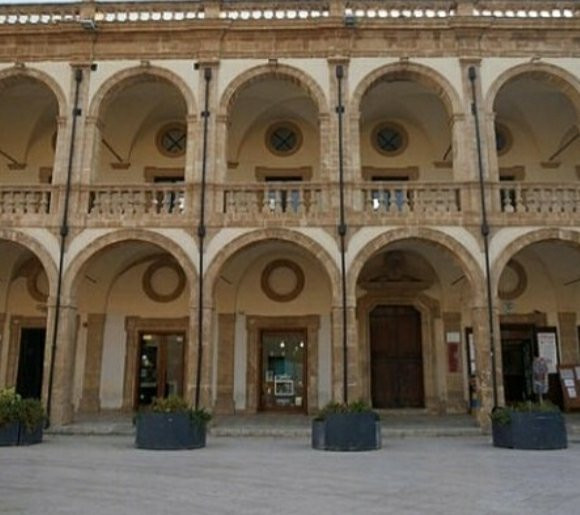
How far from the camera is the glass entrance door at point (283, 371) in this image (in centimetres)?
1538

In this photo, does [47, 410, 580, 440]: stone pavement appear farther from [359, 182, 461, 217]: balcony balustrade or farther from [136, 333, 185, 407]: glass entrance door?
[359, 182, 461, 217]: balcony balustrade

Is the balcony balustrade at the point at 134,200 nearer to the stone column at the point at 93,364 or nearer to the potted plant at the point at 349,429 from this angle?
the stone column at the point at 93,364

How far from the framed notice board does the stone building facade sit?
508mm

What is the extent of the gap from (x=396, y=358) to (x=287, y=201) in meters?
5.16

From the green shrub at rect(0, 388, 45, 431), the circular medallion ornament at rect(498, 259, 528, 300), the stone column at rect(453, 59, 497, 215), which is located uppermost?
the stone column at rect(453, 59, 497, 215)

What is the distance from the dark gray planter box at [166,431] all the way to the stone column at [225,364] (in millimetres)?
5064

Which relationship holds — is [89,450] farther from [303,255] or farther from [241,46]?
[241,46]

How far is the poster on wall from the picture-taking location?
15.3m

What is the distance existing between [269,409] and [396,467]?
769 cm

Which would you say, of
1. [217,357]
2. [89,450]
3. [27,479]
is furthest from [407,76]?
[27,479]

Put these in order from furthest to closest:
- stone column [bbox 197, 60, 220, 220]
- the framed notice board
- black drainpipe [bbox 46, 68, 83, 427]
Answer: the framed notice board, stone column [bbox 197, 60, 220, 220], black drainpipe [bbox 46, 68, 83, 427]

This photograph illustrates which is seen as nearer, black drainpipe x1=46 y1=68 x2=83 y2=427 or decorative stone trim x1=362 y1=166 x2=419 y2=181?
black drainpipe x1=46 y1=68 x2=83 y2=427

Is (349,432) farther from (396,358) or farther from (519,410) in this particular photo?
(396,358)

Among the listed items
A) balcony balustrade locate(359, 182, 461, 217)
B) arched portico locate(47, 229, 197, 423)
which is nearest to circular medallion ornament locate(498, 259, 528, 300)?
balcony balustrade locate(359, 182, 461, 217)
